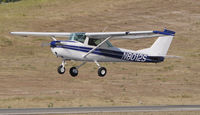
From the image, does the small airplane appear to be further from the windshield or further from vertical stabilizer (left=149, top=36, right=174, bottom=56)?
vertical stabilizer (left=149, top=36, right=174, bottom=56)

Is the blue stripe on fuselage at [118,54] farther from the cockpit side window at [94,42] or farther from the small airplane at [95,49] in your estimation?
the cockpit side window at [94,42]

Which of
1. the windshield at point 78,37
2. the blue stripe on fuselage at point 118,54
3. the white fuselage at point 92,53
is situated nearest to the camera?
the white fuselage at point 92,53

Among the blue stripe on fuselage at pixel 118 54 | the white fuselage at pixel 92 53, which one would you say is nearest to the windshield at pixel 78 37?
the white fuselage at pixel 92 53

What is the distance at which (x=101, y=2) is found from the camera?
284 feet

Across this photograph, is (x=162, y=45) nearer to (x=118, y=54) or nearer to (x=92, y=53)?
(x=118, y=54)

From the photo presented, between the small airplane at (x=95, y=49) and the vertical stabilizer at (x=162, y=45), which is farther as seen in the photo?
the vertical stabilizer at (x=162, y=45)

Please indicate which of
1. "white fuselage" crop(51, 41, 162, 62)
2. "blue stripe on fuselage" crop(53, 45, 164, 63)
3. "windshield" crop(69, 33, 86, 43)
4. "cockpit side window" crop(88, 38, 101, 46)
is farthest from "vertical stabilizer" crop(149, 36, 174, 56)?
"windshield" crop(69, 33, 86, 43)

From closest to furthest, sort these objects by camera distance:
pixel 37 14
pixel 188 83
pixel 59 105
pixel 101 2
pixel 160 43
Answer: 1. pixel 160 43
2. pixel 59 105
3. pixel 188 83
4. pixel 37 14
5. pixel 101 2

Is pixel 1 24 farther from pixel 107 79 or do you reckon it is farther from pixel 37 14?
pixel 107 79

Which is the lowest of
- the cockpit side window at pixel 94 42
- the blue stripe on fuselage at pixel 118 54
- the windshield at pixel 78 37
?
the blue stripe on fuselage at pixel 118 54

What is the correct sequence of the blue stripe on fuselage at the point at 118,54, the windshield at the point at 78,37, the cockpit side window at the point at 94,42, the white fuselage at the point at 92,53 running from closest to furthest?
the white fuselage at the point at 92,53 < the blue stripe on fuselage at the point at 118,54 < the windshield at the point at 78,37 < the cockpit side window at the point at 94,42

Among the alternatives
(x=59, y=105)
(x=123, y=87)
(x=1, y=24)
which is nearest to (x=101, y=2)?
(x=1, y=24)

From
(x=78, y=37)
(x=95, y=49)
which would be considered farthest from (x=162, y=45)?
(x=78, y=37)

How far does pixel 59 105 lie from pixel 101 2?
1793 inches
